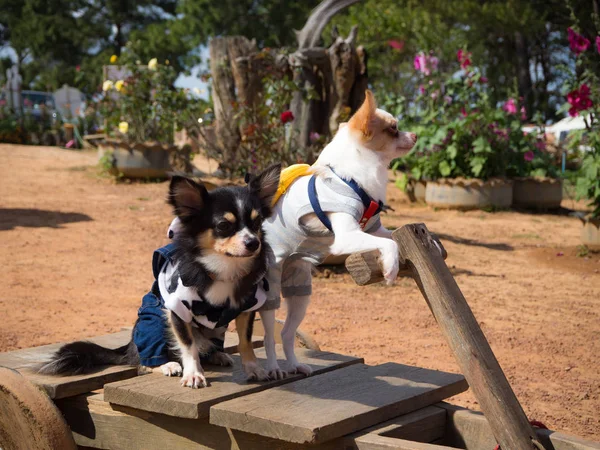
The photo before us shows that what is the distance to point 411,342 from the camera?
17.8 feet

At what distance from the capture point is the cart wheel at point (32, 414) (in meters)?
3.02

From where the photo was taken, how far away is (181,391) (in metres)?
3.00

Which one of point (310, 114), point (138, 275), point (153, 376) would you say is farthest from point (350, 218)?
point (310, 114)

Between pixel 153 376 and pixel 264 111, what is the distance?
576 cm

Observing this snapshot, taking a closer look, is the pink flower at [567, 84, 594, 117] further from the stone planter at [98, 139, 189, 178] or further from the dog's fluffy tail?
the stone planter at [98, 139, 189, 178]

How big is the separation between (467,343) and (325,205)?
2.79 feet

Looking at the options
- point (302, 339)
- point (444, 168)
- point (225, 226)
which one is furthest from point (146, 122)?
point (225, 226)

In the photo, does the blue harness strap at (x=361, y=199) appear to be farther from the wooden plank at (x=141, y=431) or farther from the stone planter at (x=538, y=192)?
the stone planter at (x=538, y=192)

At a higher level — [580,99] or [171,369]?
[580,99]

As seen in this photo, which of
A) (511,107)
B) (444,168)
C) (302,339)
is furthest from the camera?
(511,107)

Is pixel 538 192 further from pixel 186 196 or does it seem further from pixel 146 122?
pixel 186 196

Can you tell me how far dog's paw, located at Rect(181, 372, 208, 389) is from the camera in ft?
10.1

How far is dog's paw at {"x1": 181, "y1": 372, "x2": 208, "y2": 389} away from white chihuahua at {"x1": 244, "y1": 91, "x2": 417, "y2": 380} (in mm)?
239

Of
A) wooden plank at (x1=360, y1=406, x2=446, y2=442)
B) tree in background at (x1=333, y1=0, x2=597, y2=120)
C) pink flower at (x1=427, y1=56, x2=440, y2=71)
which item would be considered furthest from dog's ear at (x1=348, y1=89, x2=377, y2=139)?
tree in background at (x1=333, y1=0, x2=597, y2=120)
